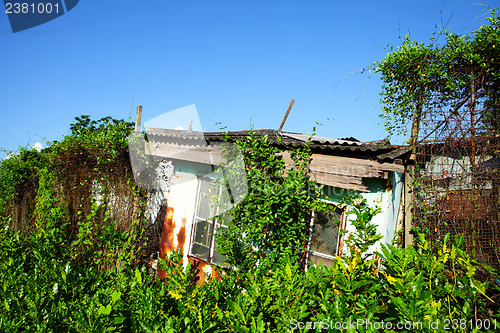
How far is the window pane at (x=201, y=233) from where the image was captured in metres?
5.77

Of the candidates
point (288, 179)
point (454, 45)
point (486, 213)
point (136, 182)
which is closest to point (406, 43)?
point (454, 45)

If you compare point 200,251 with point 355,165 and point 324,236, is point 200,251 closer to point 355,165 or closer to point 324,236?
point 324,236

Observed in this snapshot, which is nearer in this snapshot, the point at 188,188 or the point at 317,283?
the point at 317,283

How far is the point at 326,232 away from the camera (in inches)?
178

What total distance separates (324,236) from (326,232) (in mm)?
69

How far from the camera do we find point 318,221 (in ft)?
15.0

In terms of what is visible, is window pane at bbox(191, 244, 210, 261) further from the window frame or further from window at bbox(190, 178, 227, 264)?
the window frame

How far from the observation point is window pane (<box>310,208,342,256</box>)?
4480mm

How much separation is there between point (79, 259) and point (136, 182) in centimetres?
185

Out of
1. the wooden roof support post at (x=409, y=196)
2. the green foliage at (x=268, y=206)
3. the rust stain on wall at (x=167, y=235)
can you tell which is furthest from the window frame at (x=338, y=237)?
the rust stain on wall at (x=167, y=235)

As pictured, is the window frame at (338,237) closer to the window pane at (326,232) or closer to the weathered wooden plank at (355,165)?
the window pane at (326,232)

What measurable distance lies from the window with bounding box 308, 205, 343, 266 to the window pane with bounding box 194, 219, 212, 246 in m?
2.13

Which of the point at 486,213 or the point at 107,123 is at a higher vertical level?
the point at 107,123

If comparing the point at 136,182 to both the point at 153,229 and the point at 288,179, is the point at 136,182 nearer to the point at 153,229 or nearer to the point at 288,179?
the point at 153,229
